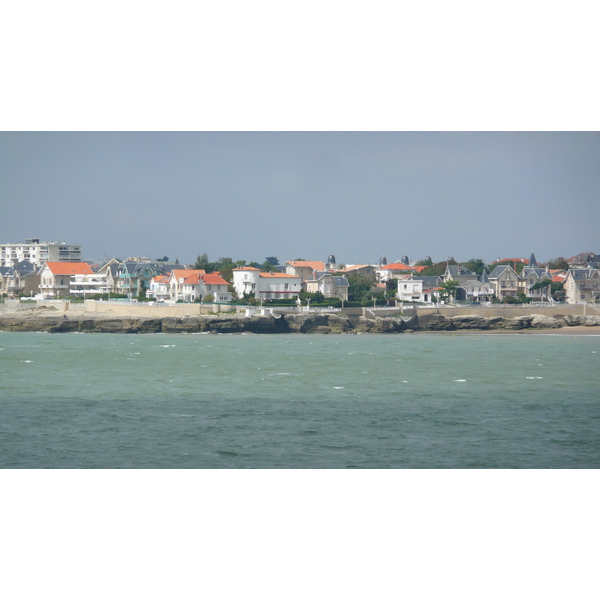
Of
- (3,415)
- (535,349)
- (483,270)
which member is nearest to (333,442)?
(3,415)

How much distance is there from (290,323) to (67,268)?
16331 mm

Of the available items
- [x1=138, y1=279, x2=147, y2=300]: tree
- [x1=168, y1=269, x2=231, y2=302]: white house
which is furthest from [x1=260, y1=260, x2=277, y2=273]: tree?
[x1=138, y1=279, x2=147, y2=300]: tree

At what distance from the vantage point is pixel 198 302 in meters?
30.2

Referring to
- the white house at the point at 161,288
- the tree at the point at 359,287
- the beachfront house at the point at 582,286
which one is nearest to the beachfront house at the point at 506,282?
the beachfront house at the point at 582,286

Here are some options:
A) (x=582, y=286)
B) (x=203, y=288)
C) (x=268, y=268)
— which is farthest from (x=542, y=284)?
(x=203, y=288)

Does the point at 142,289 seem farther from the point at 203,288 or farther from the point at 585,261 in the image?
the point at 585,261

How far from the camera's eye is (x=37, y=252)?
48312 mm

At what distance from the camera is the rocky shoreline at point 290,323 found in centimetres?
2594

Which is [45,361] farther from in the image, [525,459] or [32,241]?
[32,241]

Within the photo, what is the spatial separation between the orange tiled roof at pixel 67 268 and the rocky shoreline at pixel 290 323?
8610 millimetres

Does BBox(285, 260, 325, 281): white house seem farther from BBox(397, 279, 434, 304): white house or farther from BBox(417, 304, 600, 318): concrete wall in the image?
BBox(417, 304, 600, 318): concrete wall

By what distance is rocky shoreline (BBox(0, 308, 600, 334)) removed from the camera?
25938 millimetres

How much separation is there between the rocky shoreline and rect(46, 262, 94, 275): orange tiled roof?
8610mm

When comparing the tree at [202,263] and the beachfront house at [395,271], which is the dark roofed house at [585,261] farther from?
the tree at [202,263]
